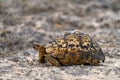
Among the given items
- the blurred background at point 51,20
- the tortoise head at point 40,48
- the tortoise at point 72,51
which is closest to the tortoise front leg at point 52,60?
the tortoise at point 72,51

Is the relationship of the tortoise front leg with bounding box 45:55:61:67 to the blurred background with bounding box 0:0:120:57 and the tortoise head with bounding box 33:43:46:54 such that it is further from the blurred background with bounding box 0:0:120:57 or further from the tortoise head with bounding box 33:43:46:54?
the blurred background with bounding box 0:0:120:57

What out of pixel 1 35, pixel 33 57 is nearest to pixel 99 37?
pixel 1 35

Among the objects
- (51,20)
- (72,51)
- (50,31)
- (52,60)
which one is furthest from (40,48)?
(51,20)

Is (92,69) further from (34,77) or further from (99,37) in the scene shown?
(99,37)

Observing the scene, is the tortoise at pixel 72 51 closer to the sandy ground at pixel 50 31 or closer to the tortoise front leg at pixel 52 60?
the tortoise front leg at pixel 52 60

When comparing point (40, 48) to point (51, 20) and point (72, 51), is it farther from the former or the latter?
point (51, 20)

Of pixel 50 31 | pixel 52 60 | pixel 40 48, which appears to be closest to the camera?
pixel 52 60

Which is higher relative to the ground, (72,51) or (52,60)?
(72,51)
